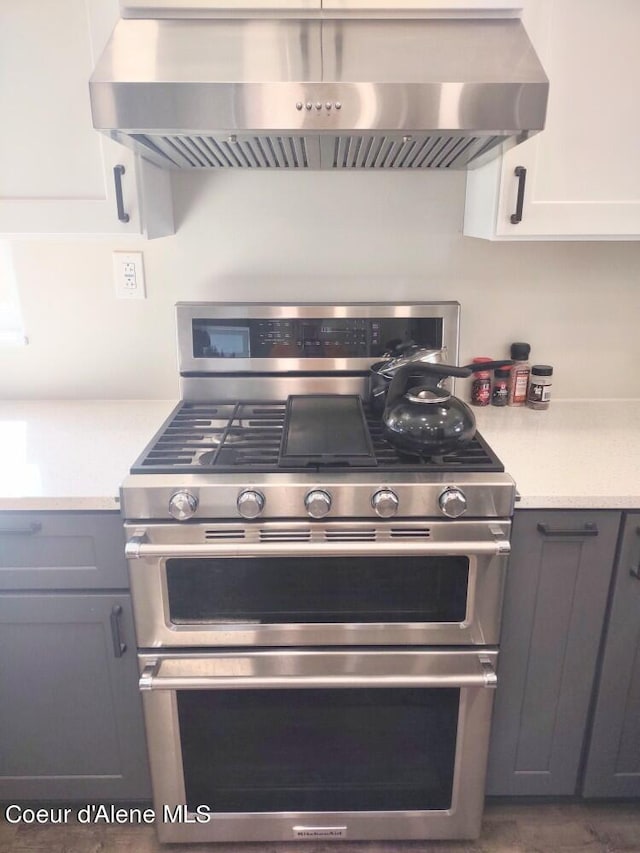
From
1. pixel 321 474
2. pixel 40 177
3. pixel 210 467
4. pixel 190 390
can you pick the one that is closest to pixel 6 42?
pixel 40 177

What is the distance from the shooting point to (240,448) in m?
1.33

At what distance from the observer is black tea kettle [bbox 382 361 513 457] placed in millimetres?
1231

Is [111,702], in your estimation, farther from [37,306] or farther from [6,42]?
[6,42]

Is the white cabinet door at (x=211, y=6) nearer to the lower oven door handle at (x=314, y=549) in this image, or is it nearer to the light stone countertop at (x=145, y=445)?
the light stone countertop at (x=145, y=445)

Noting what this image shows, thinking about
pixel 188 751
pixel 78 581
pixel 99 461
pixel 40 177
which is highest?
pixel 40 177

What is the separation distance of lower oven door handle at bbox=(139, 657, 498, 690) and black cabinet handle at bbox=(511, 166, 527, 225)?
96 cm

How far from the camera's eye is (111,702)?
4.45ft

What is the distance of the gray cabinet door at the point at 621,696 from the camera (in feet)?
4.18

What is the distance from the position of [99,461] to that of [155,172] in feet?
2.32

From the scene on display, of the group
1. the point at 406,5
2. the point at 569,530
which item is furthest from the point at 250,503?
the point at 406,5

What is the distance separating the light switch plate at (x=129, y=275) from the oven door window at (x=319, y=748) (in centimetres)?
104

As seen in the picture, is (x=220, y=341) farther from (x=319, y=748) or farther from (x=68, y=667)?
(x=319, y=748)

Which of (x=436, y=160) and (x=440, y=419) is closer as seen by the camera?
(x=440, y=419)

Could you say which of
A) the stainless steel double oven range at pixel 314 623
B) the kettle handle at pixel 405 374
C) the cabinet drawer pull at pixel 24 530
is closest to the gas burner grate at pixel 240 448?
the stainless steel double oven range at pixel 314 623
